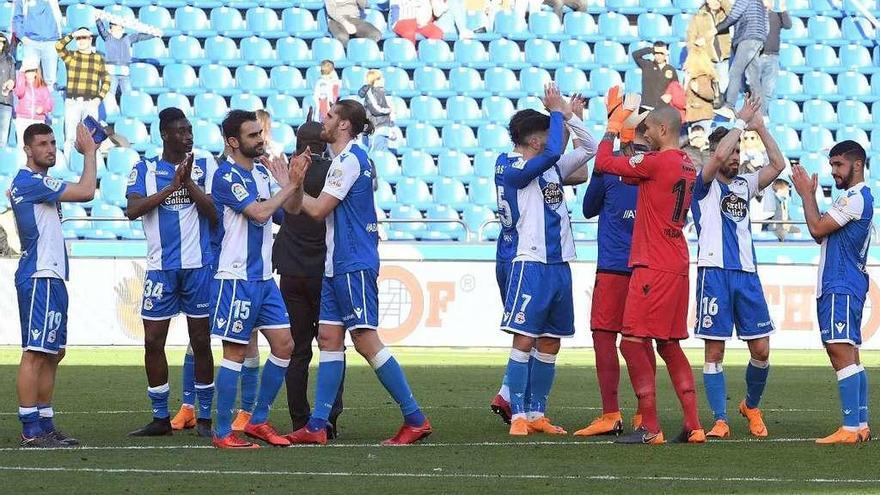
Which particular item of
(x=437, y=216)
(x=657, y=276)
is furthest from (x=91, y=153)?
(x=437, y=216)

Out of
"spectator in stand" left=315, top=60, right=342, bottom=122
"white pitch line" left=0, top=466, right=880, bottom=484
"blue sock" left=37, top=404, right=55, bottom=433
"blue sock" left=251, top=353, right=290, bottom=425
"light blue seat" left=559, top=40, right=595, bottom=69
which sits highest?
"light blue seat" left=559, top=40, right=595, bottom=69

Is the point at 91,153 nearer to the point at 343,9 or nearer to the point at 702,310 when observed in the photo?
the point at 702,310

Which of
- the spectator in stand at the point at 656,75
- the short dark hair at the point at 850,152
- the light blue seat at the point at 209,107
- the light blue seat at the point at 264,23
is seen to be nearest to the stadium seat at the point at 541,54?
the spectator in stand at the point at 656,75

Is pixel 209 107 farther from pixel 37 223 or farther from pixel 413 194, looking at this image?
pixel 37 223

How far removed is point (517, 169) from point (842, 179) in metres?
2.04

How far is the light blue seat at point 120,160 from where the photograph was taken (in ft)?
79.2

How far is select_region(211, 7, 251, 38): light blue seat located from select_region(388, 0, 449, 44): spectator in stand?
102 inches

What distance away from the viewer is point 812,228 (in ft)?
31.2

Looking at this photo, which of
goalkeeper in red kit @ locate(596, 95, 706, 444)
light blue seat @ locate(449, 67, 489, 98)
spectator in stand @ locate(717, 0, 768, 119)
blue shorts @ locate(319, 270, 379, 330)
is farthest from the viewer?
light blue seat @ locate(449, 67, 489, 98)

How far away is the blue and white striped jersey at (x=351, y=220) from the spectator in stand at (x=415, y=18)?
17050 mm

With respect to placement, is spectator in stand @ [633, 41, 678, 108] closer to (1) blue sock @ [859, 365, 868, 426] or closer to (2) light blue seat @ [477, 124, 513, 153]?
(2) light blue seat @ [477, 124, 513, 153]

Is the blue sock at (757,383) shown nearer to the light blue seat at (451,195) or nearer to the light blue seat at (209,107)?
the light blue seat at (451,195)

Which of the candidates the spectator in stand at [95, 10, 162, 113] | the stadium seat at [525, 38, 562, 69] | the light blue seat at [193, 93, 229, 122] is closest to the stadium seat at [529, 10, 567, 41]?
the stadium seat at [525, 38, 562, 69]

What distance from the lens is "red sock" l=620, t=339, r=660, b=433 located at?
9.24m
